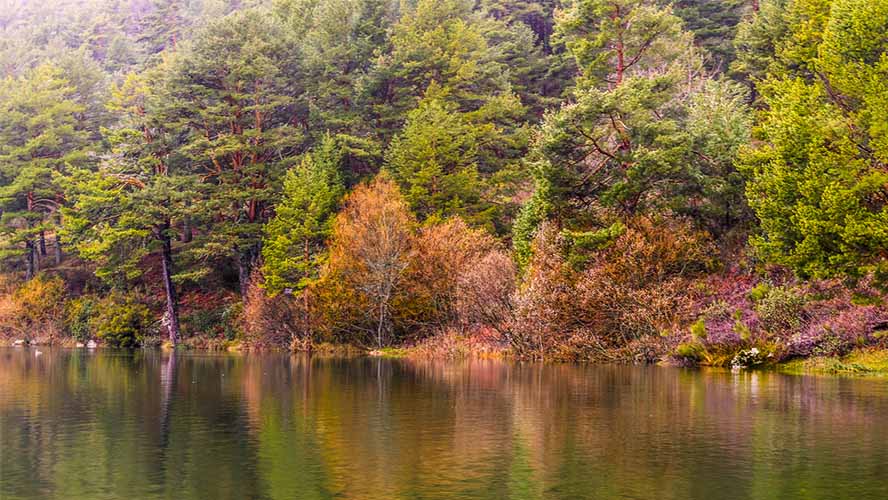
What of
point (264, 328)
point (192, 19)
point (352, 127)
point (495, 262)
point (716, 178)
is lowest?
point (264, 328)

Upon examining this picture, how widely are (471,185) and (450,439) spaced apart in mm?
43517

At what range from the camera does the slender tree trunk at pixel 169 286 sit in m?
65.1

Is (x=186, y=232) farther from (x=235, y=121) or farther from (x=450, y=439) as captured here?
(x=450, y=439)

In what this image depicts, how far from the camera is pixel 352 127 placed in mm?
→ 66875

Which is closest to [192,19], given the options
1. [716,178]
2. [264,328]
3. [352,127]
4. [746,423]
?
[352,127]

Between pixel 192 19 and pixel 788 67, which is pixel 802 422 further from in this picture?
pixel 192 19

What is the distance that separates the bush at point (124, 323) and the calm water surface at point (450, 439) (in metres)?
38.1

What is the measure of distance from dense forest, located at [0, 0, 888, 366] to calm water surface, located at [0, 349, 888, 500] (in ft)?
29.6

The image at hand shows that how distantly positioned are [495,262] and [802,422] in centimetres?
2845

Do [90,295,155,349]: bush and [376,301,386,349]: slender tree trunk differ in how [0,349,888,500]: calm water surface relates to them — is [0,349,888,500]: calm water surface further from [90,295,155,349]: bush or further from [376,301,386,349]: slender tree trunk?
[90,295,155,349]: bush

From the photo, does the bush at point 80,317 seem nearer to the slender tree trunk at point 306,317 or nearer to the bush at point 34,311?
the bush at point 34,311

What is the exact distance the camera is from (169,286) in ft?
215

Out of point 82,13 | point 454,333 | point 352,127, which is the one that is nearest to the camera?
point 454,333

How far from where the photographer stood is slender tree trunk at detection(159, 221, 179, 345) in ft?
213
